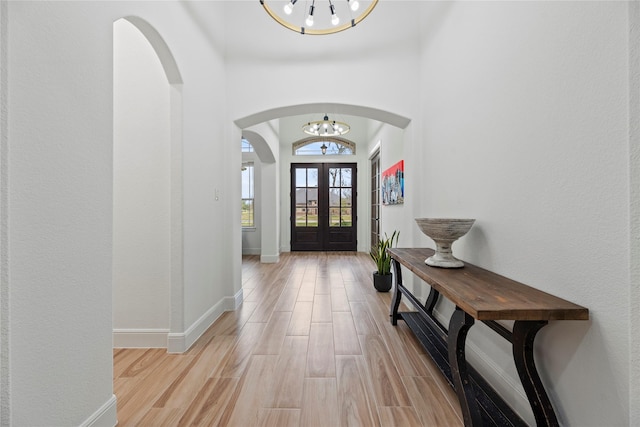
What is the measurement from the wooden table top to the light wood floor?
0.70 meters

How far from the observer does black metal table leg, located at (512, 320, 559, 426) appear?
1.08 metres

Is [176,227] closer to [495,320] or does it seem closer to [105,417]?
[105,417]

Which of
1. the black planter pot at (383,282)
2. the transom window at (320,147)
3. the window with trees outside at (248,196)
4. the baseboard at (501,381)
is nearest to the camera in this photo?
the baseboard at (501,381)

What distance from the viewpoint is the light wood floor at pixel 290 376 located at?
139 cm

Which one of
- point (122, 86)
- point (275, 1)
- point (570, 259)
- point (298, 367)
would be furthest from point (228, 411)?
point (275, 1)

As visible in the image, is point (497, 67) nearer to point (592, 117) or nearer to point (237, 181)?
point (592, 117)

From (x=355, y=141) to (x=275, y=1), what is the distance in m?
4.57

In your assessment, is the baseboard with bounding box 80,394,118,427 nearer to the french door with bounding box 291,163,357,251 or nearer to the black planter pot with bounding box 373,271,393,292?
the black planter pot with bounding box 373,271,393,292

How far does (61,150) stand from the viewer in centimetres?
105

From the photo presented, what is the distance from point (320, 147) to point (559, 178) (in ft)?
20.3

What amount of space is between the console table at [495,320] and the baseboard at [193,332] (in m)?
1.82

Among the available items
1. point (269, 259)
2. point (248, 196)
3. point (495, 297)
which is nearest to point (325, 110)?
point (495, 297)

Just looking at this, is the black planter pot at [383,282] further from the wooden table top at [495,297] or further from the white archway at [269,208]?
the white archway at [269,208]

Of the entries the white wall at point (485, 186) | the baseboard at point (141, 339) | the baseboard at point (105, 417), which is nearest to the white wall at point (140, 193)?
the baseboard at point (141, 339)
